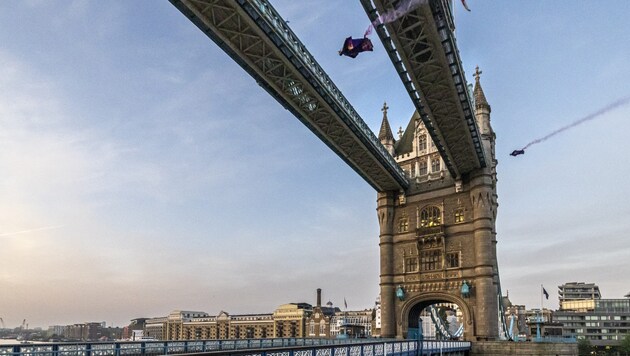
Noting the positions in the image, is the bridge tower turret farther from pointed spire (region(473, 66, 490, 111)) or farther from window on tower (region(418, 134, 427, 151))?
pointed spire (region(473, 66, 490, 111))

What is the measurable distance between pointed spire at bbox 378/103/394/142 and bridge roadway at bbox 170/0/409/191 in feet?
37.9

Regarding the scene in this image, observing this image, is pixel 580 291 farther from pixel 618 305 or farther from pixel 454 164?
pixel 454 164

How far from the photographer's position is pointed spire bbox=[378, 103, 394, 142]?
56.6 m

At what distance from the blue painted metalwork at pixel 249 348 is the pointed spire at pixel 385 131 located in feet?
79.8

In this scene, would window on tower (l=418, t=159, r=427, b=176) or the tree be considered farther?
the tree

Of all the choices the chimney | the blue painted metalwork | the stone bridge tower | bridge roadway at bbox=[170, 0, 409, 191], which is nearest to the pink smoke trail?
bridge roadway at bbox=[170, 0, 409, 191]

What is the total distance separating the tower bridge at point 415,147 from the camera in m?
26.9

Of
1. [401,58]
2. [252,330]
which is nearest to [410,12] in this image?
[401,58]

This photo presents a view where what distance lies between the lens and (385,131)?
187 ft

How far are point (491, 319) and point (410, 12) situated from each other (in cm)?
2910

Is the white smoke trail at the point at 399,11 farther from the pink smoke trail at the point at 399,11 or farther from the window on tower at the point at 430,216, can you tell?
the window on tower at the point at 430,216

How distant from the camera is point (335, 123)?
37906 mm

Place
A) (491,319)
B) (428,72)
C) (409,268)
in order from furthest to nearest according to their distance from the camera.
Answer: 1. (409,268)
2. (491,319)
3. (428,72)

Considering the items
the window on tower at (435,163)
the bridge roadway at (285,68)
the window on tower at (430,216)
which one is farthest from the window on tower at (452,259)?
the bridge roadway at (285,68)
